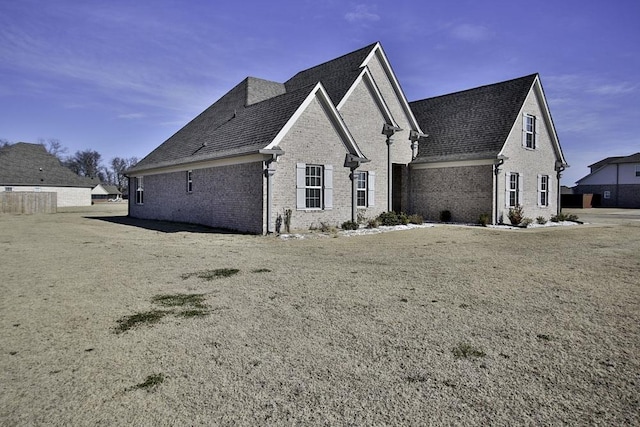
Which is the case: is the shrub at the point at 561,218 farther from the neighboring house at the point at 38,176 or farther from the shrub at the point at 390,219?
the neighboring house at the point at 38,176

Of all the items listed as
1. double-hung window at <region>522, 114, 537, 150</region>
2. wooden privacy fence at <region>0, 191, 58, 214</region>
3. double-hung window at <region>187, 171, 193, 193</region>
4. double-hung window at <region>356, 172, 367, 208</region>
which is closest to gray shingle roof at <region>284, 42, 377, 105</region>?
double-hung window at <region>356, 172, 367, 208</region>

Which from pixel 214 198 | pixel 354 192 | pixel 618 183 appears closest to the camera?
pixel 214 198

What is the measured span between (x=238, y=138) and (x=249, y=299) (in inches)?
484

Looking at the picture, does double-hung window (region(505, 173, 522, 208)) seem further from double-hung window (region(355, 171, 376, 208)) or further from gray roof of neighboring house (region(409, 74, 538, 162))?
double-hung window (region(355, 171, 376, 208))

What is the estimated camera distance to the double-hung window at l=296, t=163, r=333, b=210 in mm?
16141

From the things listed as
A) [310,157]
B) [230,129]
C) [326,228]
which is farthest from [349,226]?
[230,129]

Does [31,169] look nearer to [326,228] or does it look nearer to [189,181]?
[189,181]

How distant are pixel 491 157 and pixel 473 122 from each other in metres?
3.53

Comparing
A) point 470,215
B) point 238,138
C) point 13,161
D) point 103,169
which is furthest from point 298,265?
point 103,169

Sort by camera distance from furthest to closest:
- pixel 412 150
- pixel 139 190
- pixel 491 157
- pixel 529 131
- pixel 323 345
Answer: pixel 139 190, pixel 412 150, pixel 529 131, pixel 491 157, pixel 323 345

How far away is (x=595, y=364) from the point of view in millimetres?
→ 3951

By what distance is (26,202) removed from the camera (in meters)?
33.9

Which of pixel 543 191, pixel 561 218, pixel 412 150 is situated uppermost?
pixel 412 150

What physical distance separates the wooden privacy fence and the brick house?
1377 cm
